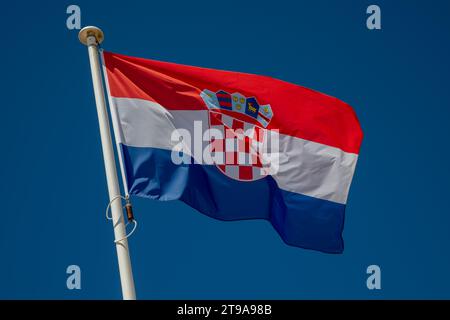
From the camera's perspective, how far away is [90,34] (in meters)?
9.86

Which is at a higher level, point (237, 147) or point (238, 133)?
point (238, 133)

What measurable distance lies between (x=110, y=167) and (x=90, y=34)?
228cm

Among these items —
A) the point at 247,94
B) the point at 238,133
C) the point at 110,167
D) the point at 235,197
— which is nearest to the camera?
the point at 110,167

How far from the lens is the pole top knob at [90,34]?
9836 mm

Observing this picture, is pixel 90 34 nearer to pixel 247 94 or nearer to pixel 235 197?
pixel 247 94

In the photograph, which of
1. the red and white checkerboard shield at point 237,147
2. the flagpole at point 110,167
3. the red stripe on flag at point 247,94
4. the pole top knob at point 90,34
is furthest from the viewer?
the red and white checkerboard shield at point 237,147

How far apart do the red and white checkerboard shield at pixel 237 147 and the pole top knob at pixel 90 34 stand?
2.11m

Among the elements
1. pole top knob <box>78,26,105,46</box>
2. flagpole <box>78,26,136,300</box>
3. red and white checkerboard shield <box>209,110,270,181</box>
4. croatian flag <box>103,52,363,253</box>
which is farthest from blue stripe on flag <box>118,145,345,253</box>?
pole top knob <box>78,26,105,46</box>

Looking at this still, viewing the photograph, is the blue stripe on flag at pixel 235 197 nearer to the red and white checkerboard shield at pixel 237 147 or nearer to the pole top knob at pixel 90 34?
the red and white checkerboard shield at pixel 237 147

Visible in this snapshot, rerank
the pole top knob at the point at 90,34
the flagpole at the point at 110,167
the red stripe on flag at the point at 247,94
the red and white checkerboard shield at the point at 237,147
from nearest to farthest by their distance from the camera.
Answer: the flagpole at the point at 110,167
the pole top knob at the point at 90,34
the red stripe on flag at the point at 247,94
the red and white checkerboard shield at the point at 237,147

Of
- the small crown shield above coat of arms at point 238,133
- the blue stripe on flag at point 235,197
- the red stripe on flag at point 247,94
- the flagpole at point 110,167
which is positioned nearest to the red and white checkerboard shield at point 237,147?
the small crown shield above coat of arms at point 238,133

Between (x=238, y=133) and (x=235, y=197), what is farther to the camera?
(x=238, y=133)

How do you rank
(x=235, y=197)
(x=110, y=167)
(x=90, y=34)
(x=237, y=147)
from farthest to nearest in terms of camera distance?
(x=237, y=147)
(x=235, y=197)
(x=90, y=34)
(x=110, y=167)

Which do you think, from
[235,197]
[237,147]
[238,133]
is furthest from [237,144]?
[235,197]
